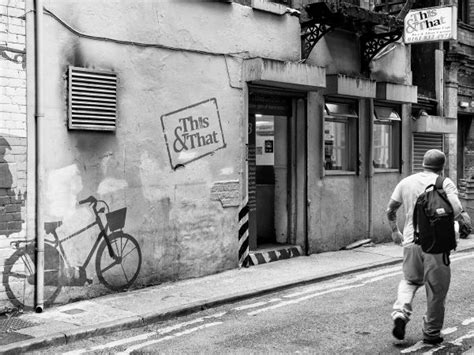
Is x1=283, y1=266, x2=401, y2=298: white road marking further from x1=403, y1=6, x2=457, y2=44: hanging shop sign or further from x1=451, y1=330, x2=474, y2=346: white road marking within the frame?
x1=403, y1=6, x2=457, y2=44: hanging shop sign

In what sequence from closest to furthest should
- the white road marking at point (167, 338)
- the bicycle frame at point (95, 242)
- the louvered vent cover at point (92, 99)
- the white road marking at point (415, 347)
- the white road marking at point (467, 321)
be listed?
the white road marking at point (415, 347) → the white road marking at point (167, 338) → the white road marking at point (467, 321) → the bicycle frame at point (95, 242) → the louvered vent cover at point (92, 99)

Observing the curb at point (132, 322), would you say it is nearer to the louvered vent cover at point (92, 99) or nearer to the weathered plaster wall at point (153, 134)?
the weathered plaster wall at point (153, 134)

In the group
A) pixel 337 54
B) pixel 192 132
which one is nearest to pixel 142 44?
pixel 192 132

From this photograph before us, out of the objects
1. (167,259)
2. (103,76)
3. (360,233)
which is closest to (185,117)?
(103,76)

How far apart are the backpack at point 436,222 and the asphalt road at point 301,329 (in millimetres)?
982

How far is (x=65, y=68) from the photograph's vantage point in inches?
307

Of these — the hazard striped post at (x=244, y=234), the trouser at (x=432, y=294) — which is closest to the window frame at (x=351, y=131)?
the hazard striped post at (x=244, y=234)

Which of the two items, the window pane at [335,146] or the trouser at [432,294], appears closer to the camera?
the trouser at [432,294]

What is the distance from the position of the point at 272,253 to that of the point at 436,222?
205 inches

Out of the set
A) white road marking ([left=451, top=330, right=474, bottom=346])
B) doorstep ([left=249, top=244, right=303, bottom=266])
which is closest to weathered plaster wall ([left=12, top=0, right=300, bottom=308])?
doorstep ([left=249, top=244, right=303, bottom=266])

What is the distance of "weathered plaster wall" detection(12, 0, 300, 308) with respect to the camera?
7746mm

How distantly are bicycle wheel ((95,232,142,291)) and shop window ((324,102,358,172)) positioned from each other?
5078mm

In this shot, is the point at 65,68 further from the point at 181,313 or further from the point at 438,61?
the point at 438,61

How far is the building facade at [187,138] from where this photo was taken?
24.8 ft
